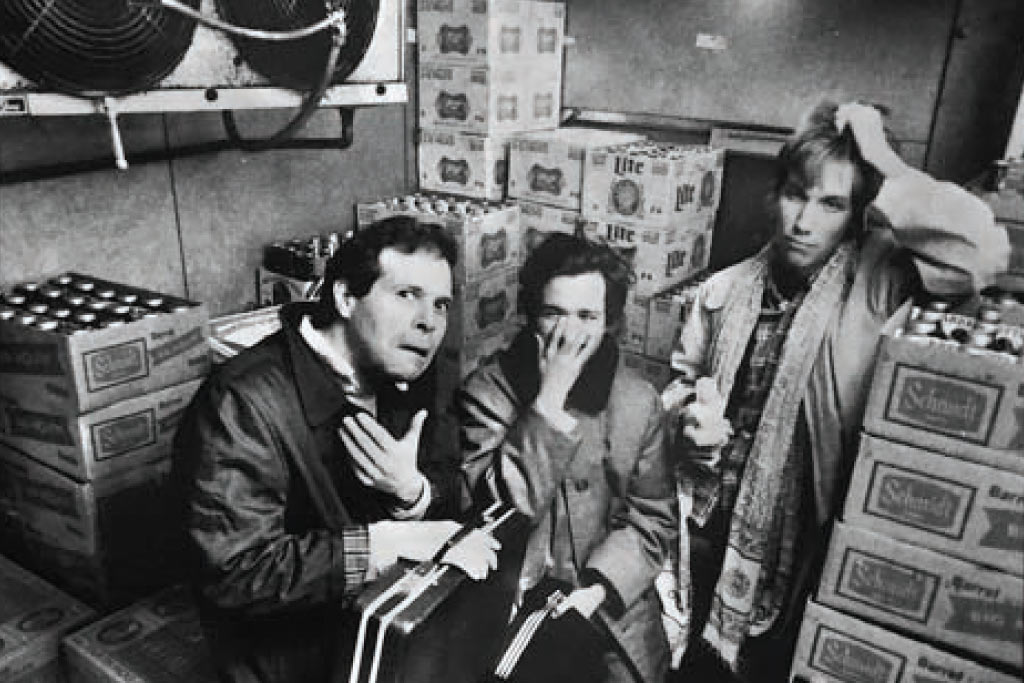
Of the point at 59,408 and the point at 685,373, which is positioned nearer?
the point at 59,408

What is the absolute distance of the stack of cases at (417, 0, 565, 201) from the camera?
3.02 metres

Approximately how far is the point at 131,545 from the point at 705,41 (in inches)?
102

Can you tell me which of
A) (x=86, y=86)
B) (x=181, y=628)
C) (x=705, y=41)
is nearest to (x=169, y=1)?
(x=86, y=86)

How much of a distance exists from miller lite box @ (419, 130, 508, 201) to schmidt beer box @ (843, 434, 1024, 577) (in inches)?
77.3

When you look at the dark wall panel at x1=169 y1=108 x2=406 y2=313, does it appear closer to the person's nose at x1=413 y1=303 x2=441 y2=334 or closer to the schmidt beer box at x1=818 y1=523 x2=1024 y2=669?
the person's nose at x1=413 y1=303 x2=441 y2=334

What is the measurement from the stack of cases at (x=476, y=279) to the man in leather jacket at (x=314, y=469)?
34.2 inches

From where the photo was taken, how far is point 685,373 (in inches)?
84.6

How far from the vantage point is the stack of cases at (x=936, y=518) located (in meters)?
1.40

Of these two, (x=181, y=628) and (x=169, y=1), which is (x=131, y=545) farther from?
(x=169, y=1)

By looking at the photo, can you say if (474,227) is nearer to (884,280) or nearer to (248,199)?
(248,199)

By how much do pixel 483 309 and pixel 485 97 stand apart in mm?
948

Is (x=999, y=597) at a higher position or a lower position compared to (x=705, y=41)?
lower

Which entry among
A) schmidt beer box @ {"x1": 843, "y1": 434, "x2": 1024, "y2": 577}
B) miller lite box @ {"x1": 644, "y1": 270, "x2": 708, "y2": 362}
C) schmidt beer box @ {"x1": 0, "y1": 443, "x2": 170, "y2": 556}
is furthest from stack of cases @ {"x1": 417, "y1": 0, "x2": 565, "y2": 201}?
schmidt beer box @ {"x1": 843, "y1": 434, "x2": 1024, "y2": 577}

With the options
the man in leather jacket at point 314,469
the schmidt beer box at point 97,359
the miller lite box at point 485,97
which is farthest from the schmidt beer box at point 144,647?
the miller lite box at point 485,97
